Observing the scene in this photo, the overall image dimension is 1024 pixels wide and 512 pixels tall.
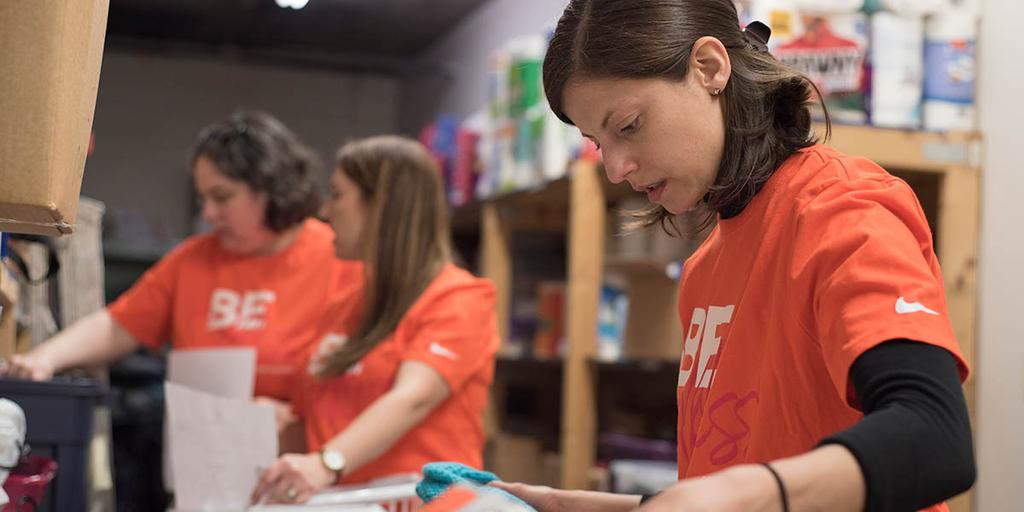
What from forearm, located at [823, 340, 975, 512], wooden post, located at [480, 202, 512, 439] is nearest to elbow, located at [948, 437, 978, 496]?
forearm, located at [823, 340, 975, 512]

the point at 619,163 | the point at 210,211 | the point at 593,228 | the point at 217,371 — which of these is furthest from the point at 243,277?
the point at 619,163

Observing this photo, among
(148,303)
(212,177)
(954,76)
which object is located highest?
(954,76)

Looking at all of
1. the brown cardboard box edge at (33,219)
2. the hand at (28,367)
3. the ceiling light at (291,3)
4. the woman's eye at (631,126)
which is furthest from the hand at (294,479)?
the ceiling light at (291,3)

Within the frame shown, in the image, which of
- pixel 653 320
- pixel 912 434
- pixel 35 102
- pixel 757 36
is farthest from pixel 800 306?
pixel 653 320

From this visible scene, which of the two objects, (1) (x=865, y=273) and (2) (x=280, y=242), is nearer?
(1) (x=865, y=273)

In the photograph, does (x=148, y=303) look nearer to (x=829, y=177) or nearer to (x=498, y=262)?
(x=498, y=262)

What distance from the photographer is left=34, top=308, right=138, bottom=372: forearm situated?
2883 millimetres

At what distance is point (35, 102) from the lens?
1.04 m

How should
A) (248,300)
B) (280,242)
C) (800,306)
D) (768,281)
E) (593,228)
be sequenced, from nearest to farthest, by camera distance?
(800,306) < (768,281) < (248,300) < (280,242) < (593,228)

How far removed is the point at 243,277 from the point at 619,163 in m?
1.94

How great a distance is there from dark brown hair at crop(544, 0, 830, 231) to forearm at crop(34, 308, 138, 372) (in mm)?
1988

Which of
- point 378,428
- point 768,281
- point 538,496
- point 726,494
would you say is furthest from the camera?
point 378,428

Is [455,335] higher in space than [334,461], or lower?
higher

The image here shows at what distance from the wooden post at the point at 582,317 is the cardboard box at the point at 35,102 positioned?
2548 mm
